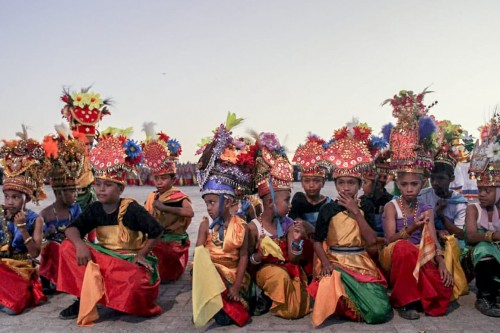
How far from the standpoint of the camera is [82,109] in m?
7.43

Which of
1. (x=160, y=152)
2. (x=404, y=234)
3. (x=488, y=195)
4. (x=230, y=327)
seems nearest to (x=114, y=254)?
(x=230, y=327)

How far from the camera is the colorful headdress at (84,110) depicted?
7.41 metres

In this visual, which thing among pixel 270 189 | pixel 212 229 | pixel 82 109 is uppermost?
pixel 82 109

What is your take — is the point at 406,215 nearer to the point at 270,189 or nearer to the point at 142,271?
the point at 270,189

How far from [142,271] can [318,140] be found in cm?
279

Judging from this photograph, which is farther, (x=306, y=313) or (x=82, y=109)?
(x=82, y=109)

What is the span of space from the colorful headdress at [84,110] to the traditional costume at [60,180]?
0.71 m

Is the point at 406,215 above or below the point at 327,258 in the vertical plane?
above

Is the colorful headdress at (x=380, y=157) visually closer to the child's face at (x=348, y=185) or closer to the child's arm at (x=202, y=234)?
the child's face at (x=348, y=185)

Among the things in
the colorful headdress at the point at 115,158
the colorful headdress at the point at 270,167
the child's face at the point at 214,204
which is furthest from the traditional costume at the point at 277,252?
the colorful headdress at the point at 115,158

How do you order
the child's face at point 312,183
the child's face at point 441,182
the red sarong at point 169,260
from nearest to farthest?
the child's face at point 312,183 < the child's face at point 441,182 < the red sarong at point 169,260

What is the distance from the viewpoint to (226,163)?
5328 mm

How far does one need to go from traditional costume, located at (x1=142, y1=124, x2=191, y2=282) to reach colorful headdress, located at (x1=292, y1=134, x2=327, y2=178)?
1.95 metres

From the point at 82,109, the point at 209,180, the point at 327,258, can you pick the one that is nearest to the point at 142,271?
the point at 209,180
